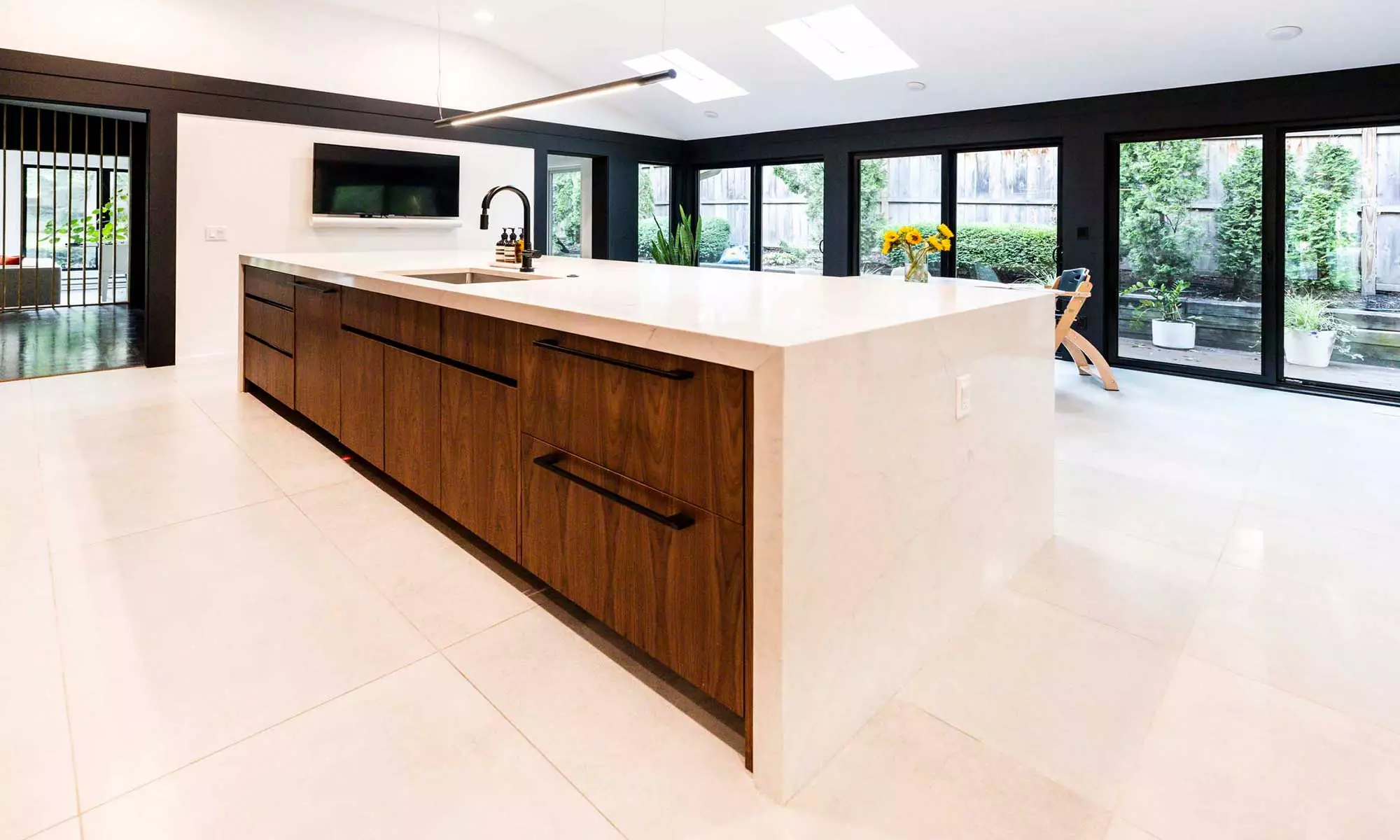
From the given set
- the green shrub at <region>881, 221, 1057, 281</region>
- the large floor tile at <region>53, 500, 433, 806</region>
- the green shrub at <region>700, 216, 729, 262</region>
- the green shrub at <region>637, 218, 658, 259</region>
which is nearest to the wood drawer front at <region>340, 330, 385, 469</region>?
the large floor tile at <region>53, 500, 433, 806</region>

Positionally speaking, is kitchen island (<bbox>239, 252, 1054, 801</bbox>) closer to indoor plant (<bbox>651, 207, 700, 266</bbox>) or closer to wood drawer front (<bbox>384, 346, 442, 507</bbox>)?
wood drawer front (<bbox>384, 346, 442, 507</bbox>)

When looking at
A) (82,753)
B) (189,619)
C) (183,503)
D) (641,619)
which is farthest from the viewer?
(183,503)

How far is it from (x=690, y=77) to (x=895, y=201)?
91.3 inches

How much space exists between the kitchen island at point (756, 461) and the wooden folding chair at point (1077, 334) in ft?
10.6

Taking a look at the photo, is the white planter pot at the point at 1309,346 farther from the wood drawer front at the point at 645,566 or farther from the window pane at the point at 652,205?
the window pane at the point at 652,205

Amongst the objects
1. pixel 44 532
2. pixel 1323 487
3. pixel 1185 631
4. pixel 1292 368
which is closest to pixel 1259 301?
pixel 1292 368

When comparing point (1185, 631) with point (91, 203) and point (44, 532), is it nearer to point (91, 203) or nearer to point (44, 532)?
point (44, 532)

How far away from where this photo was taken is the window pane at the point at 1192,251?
5.49 metres

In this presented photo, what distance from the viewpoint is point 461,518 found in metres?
2.30

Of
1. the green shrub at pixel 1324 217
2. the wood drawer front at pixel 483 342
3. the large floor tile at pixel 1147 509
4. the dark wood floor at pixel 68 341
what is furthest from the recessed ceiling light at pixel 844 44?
the dark wood floor at pixel 68 341

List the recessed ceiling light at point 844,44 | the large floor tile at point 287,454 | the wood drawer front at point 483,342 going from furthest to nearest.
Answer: the recessed ceiling light at point 844,44 < the large floor tile at point 287,454 < the wood drawer front at point 483,342

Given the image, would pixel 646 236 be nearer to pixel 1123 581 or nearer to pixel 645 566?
pixel 1123 581

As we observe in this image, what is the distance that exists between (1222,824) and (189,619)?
2.21m

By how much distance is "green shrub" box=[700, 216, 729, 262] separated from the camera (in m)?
9.14
